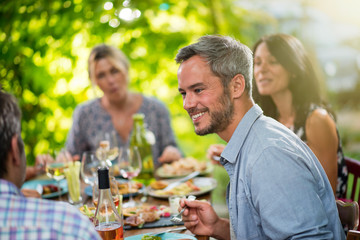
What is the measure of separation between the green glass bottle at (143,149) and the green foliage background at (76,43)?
4.12 ft

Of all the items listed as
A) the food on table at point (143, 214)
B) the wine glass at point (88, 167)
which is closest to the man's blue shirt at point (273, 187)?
the food on table at point (143, 214)

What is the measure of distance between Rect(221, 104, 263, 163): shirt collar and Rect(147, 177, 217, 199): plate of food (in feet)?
1.95

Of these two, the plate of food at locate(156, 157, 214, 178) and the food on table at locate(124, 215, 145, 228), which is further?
the plate of food at locate(156, 157, 214, 178)

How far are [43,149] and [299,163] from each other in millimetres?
3390

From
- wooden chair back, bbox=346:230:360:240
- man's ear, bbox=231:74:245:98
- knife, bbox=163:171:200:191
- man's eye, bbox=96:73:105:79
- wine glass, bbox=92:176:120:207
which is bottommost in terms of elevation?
knife, bbox=163:171:200:191

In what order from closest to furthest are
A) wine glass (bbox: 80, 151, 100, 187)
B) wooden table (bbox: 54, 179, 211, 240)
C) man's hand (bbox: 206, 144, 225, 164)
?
wooden table (bbox: 54, 179, 211, 240) < wine glass (bbox: 80, 151, 100, 187) < man's hand (bbox: 206, 144, 225, 164)

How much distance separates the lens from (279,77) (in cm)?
241

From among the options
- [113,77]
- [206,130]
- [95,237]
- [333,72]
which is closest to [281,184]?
[206,130]

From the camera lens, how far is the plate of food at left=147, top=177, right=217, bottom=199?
6.27 feet

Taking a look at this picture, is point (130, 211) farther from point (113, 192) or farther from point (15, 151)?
point (15, 151)

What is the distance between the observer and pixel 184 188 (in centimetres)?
198

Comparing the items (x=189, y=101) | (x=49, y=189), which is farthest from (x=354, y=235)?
(x=49, y=189)

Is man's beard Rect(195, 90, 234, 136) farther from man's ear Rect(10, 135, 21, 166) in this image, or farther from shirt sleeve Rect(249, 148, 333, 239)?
man's ear Rect(10, 135, 21, 166)

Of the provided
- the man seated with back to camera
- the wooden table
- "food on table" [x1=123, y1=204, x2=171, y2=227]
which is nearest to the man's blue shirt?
the wooden table
